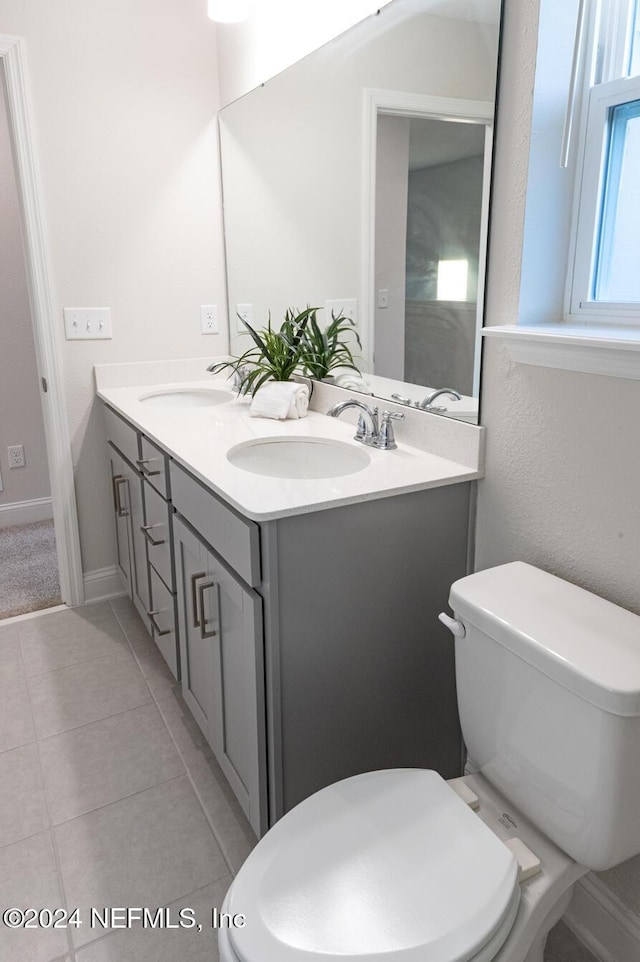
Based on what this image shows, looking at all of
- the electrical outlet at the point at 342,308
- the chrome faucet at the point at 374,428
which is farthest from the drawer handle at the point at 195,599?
the electrical outlet at the point at 342,308

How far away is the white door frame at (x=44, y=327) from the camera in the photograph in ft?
6.99

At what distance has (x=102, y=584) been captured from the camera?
8.69 feet

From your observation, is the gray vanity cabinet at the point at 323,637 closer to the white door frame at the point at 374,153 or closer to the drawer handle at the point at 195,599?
the drawer handle at the point at 195,599

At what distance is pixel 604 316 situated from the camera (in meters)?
1.23

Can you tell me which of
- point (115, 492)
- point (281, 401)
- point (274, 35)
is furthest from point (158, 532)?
point (274, 35)

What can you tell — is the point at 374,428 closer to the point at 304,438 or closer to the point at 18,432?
the point at 304,438

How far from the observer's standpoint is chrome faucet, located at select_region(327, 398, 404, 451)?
1.61 meters

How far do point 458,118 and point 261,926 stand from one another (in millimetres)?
1460

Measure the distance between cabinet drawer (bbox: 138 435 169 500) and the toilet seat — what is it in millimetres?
946

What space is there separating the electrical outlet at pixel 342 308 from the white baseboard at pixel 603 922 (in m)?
1.46

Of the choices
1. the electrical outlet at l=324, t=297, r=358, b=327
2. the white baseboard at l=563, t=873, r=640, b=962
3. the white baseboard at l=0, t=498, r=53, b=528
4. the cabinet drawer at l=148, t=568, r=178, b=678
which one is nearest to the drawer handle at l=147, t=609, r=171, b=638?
the cabinet drawer at l=148, t=568, r=178, b=678

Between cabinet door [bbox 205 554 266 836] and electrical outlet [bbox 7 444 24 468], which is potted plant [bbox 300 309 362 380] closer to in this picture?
cabinet door [bbox 205 554 266 836]

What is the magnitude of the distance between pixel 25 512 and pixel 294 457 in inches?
88.7

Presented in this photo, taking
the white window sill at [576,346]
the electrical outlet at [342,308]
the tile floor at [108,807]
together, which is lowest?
the tile floor at [108,807]
